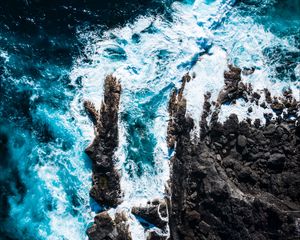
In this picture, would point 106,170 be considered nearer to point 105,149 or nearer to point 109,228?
point 105,149

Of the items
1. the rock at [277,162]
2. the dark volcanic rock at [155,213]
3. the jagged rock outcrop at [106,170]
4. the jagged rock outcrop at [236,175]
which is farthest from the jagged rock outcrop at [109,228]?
the rock at [277,162]

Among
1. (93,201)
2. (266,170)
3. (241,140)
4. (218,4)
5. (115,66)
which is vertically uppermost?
(218,4)

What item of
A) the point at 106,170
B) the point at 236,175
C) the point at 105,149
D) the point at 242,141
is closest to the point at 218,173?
the point at 236,175

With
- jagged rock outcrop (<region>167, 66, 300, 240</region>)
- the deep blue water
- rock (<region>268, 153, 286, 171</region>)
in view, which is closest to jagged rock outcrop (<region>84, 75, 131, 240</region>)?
the deep blue water

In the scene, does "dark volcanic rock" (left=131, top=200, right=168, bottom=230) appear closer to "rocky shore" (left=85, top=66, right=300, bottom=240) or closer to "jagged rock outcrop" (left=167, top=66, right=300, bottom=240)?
"rocky shore" (left=85, top=66, right=300, bottom=240)

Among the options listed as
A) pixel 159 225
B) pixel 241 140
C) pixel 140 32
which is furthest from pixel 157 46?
pixel 159 225

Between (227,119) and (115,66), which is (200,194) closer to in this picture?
(227,119)
